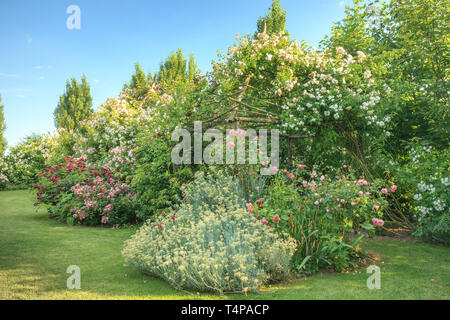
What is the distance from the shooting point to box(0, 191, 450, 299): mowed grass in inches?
138

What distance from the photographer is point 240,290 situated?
11.9 feet

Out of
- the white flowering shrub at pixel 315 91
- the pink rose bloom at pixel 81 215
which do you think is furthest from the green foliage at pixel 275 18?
the pink rose bloom at pixel 81 215

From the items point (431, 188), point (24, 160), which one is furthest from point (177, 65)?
point (431, 188)

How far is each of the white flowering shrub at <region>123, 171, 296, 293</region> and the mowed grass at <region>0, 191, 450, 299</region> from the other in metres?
0.16

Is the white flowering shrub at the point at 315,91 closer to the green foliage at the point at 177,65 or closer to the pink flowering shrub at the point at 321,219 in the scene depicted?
the pink flowering shrub at the point at 321,219

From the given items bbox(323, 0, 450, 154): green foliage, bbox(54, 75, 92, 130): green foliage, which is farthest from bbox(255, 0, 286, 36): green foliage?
bbox(54, 75, 92, 130): green foliage

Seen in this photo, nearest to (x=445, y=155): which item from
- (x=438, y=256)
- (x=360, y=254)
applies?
(x=438, y=256)

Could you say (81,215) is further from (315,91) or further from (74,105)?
(74,105)

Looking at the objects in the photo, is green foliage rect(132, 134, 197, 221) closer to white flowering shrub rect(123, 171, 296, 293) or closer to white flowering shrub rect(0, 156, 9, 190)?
white flowering shrub rect(123, 171, 296, 293)

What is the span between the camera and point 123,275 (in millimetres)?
4180

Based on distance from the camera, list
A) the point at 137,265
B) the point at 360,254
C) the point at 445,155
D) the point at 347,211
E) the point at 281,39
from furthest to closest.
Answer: the point at 281,39
the point at 445,155
the point at 360,254
the point at 347,211
the point at 137,265

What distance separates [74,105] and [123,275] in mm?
28733
